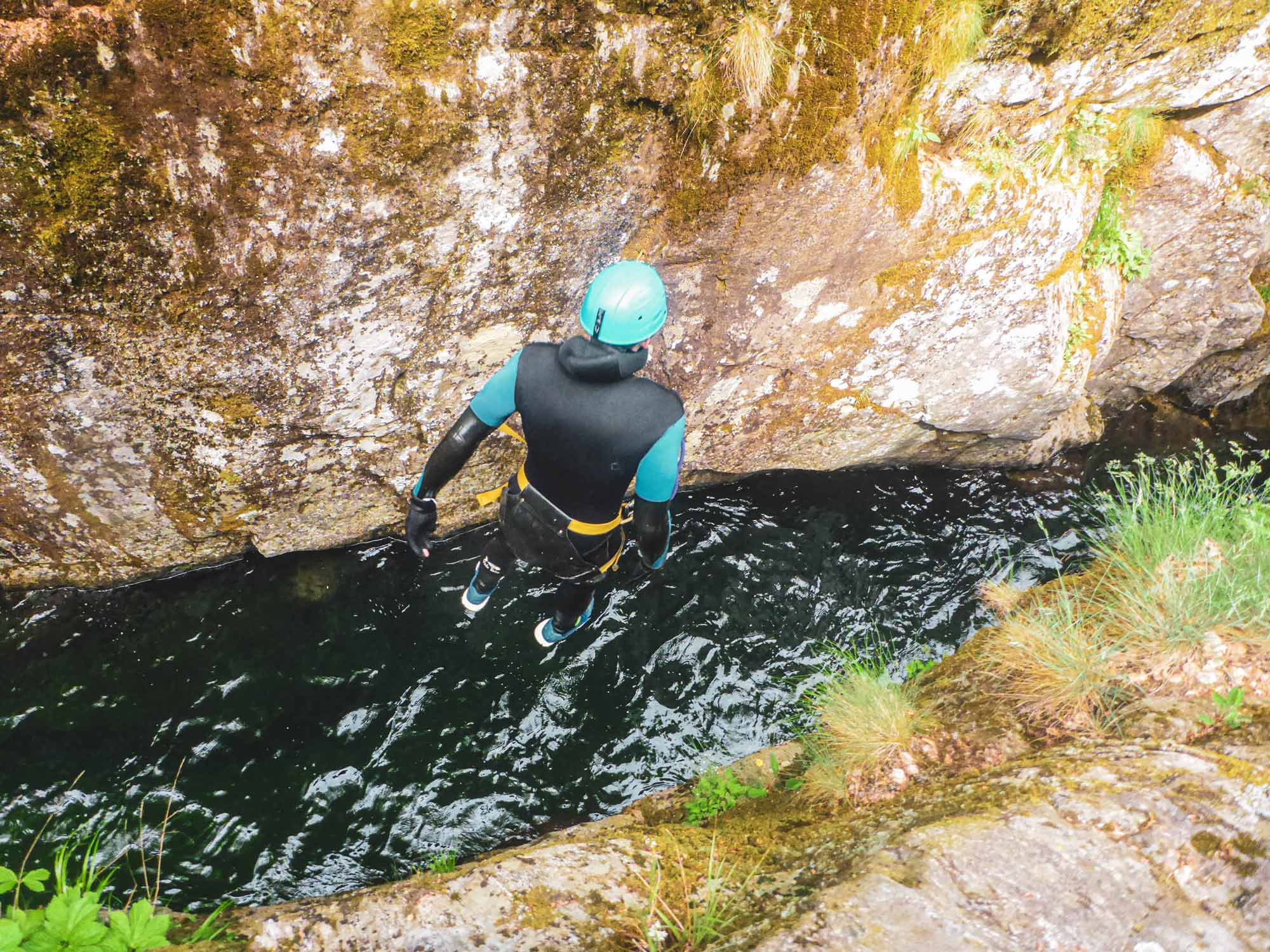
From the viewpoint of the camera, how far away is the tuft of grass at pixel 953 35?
13.5 feet

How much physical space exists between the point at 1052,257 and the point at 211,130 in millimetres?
5185

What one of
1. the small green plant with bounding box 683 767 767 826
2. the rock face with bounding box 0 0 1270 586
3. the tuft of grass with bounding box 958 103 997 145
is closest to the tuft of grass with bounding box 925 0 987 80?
the rock face with bounding box 0 0 1270 586

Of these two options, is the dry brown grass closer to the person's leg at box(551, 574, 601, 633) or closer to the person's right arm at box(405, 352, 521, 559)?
the person's leg at box(551, 574, 601, 633)

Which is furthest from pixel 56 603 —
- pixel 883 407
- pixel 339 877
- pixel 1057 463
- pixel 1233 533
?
pixel 1057 463

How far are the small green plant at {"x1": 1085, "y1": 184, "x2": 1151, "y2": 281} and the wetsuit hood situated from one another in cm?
403

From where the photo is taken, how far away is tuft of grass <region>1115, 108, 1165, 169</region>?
4949 millimetres

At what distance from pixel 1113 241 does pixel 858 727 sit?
13.9ft

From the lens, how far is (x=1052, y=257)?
16.4 ft

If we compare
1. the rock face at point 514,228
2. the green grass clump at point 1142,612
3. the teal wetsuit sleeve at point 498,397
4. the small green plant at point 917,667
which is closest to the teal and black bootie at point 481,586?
the rock face at point 514,228

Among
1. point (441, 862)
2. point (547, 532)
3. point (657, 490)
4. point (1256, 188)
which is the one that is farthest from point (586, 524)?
point (1256, 188)

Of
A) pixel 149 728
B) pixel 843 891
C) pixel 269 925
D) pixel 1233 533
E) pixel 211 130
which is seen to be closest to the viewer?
pixel 843 891

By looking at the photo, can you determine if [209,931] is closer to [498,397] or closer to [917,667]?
[498,397]

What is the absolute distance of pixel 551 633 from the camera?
192 inches

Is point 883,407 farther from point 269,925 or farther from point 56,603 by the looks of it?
point 56,603
